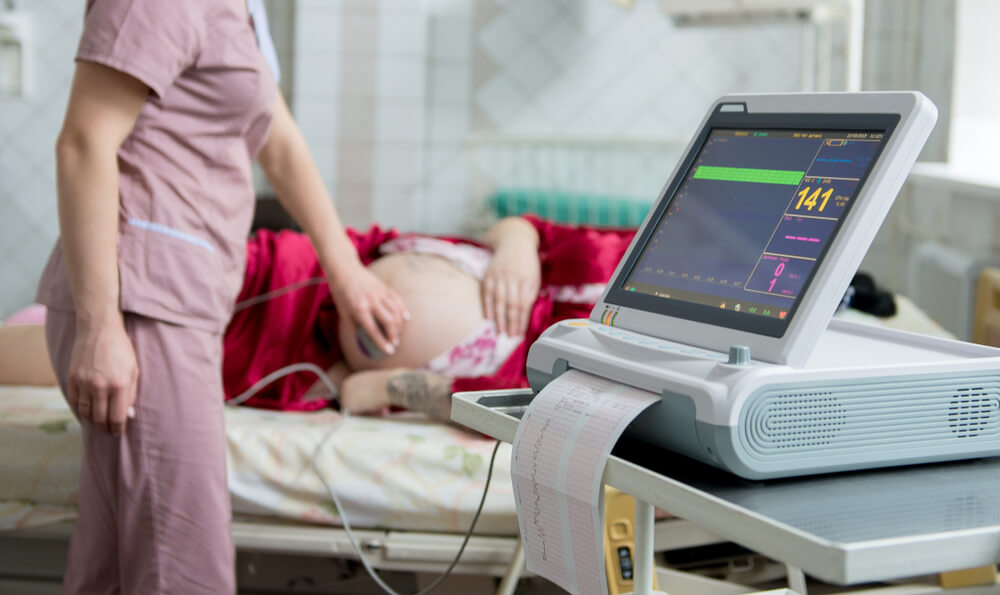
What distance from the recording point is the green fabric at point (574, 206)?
3.56 m

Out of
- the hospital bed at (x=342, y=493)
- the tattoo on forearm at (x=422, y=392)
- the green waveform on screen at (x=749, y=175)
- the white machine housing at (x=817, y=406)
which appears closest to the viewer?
the white machine housing at (x=817, y=406)

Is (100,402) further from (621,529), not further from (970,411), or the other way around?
(970,411)

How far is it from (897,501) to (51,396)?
1579mm

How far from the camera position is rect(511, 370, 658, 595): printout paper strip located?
70cm

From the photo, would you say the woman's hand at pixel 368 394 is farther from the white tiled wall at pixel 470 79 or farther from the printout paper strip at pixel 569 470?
the white tiled wall at pixel 470 79

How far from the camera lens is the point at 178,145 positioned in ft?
3.84

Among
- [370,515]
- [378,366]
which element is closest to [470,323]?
[378,366]

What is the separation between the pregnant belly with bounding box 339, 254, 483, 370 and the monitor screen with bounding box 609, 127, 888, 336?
954 millimetres

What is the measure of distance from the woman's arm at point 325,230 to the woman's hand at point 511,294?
18cm

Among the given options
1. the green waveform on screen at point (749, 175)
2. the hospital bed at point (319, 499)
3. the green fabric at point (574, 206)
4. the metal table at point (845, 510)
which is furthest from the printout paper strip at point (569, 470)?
the green fabric at point (574, 206)

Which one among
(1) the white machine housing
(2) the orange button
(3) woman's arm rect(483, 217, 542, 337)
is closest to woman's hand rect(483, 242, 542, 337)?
(3) woman's arm rect(483, 217, 542, 337)

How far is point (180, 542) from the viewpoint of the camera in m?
1.19

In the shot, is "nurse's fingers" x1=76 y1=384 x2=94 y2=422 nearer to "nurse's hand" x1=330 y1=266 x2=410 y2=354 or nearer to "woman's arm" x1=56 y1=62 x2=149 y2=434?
"woman's arm" x1=56 y1=62 x2=149 y2=434

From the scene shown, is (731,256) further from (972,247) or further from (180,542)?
(972,247)
